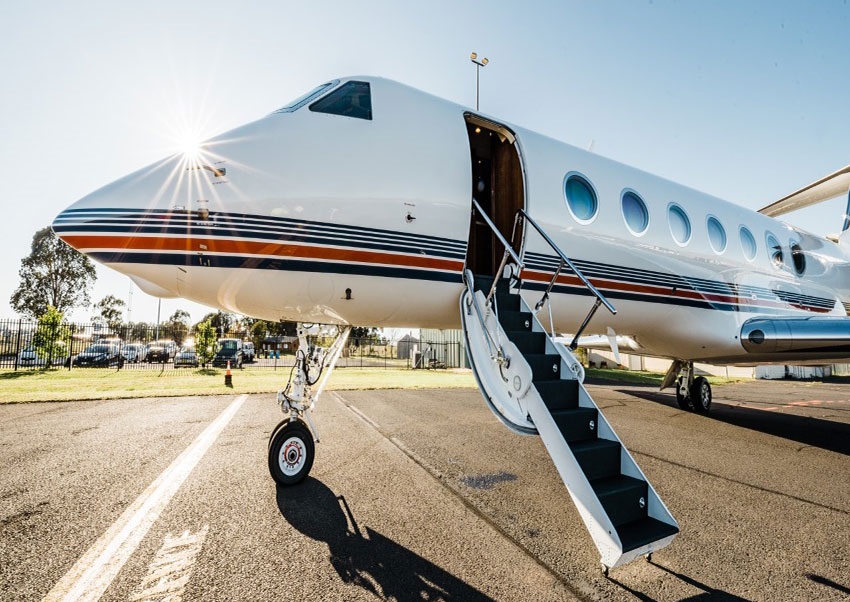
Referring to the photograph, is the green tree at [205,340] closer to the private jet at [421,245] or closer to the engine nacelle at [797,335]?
the private jet at [421,245]

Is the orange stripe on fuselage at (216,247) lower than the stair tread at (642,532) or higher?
higher

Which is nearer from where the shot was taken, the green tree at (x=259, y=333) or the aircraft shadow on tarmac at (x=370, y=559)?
the aircraft shadow on tarmac at (x=370, y=559)

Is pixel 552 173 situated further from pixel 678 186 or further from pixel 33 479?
pixel 33 479

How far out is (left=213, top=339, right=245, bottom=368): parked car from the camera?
87.6 feet

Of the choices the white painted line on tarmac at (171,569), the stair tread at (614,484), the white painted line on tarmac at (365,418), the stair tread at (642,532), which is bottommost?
the white painted line on tarmac at (365,418)

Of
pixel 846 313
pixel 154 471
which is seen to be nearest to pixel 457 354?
pixel 846 313

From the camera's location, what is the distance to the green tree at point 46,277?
142 ft

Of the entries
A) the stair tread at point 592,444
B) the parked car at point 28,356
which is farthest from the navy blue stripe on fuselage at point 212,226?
the parked car at point 28,356

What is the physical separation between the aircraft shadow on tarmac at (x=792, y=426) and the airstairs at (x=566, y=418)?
5.72 metres

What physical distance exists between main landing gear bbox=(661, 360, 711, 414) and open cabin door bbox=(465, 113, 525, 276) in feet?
24.1

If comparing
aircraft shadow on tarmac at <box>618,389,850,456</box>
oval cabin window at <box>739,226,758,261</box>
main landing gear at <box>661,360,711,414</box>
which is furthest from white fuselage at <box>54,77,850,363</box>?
main landing gear at <box>661,360,711,414</box>

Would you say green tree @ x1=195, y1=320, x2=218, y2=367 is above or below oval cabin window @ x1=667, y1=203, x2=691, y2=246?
below

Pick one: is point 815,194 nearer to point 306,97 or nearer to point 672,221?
point 672,221

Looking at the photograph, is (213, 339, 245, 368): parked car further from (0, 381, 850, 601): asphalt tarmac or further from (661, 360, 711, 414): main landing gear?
(661, 360, 711, 414): main landing gear
